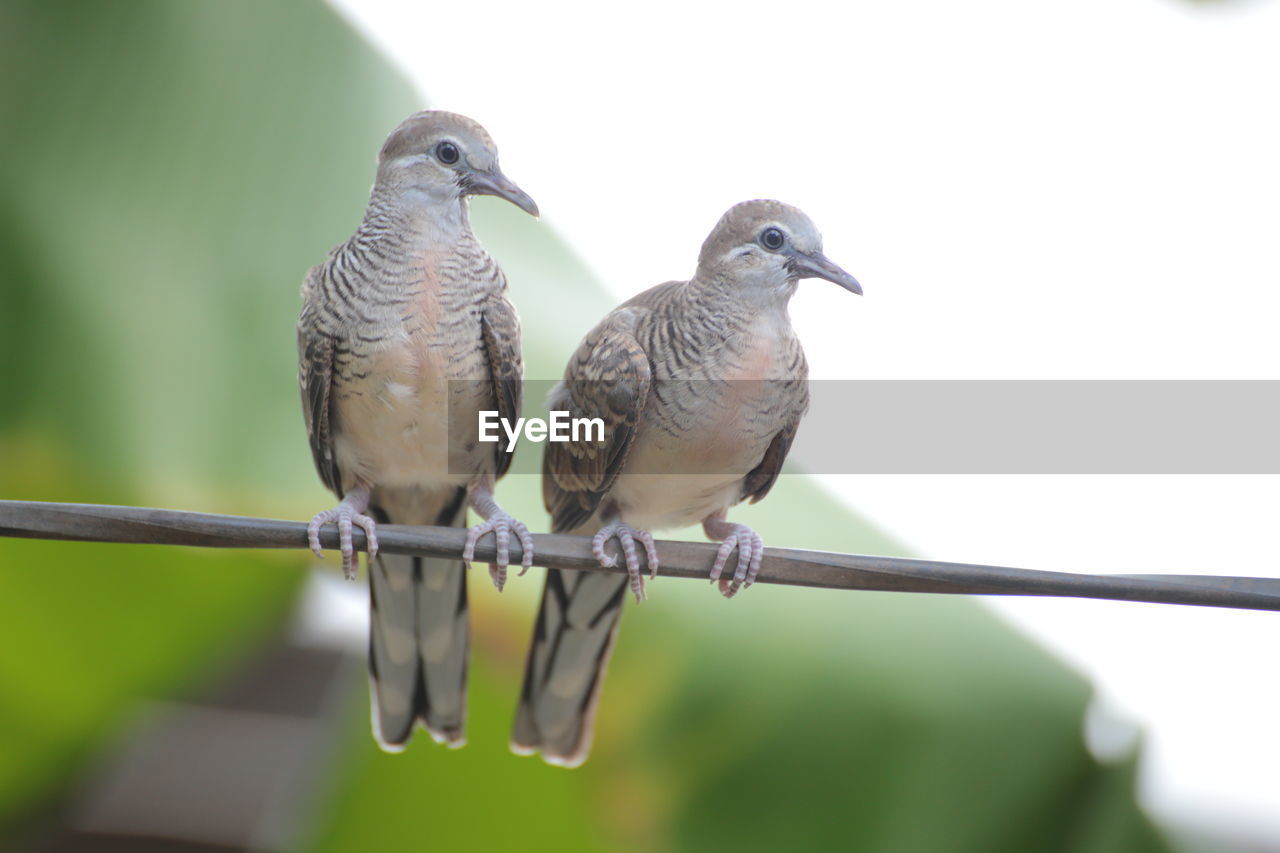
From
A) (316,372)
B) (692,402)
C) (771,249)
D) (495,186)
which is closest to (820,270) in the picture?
(771,249)

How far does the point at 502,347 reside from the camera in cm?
208

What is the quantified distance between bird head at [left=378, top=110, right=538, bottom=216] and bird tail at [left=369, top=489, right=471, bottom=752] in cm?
78

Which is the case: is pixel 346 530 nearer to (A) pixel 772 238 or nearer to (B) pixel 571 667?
(B) pixel 571 667

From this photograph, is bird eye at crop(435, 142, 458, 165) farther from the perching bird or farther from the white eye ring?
the white eye ring

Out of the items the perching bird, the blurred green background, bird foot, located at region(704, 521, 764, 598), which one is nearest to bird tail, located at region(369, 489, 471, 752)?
the perching bird

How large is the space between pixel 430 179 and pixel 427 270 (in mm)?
166

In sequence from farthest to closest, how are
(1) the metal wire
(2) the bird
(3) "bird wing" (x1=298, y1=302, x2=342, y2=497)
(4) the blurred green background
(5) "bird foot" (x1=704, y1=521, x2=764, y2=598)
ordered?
1. (4) the blurred green background
2. (3) "bird wing" (x1=298, y1=302, x2=342, y2=497)
3. (2) the bird
4. (5) "bird foot" (x1=704, y1=521, x2=764, y2=598)
5. (1) the metal wire

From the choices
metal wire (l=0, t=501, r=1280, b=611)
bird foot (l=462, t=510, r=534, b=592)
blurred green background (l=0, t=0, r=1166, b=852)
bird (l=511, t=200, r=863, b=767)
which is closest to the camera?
metal wire (l=0, t=501, r=1280, b=611)

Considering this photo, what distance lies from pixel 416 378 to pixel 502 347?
0.18m

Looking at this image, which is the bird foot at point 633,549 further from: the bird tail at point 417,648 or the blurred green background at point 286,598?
the blurred green background at point 286,598

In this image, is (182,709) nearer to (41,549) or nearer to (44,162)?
(41,549)

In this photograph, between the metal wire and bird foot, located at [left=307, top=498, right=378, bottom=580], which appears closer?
the metal wire

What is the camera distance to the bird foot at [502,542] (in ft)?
5.54

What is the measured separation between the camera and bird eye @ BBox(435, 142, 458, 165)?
6.31 feet
